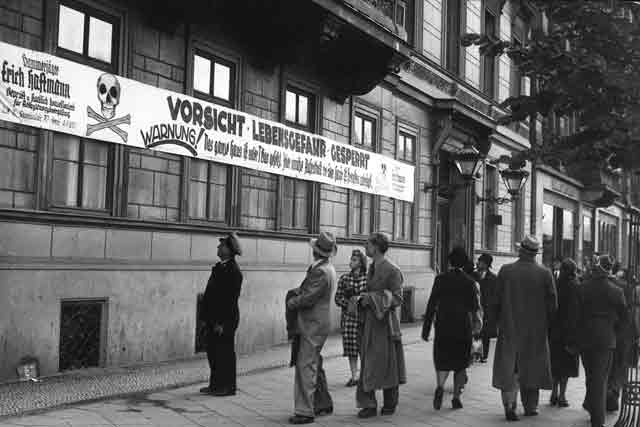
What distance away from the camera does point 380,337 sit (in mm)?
9078

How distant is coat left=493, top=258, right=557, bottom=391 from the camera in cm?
Result: 922

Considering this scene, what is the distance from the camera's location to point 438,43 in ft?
72.5

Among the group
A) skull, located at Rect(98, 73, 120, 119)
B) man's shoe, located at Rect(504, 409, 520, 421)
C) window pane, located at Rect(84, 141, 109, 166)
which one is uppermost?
skull, located at Rect(98, 73, 120, 119)

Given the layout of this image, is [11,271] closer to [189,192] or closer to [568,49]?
[189,192]

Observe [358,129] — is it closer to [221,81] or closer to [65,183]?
[221,81]

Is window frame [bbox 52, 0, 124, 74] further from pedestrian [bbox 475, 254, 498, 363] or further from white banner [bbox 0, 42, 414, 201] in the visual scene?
pedestrian [bbox 475, 254, 498, 363]

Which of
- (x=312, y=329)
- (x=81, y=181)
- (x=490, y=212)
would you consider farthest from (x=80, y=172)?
(x=490, y=212)

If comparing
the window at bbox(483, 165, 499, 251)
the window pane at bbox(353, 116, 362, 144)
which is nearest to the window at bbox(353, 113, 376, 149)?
the window pane at bbox(353, 116, 362, 144)

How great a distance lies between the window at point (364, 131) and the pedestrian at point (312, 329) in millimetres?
9357

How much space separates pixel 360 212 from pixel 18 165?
9.51 m

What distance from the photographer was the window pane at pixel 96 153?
1088cm

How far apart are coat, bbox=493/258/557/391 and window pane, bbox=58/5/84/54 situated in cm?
571

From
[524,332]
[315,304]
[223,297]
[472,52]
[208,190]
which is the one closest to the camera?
[315,304]

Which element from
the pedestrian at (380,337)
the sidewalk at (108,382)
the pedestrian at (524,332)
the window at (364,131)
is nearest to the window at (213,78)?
the sidewalk at (108,382)
